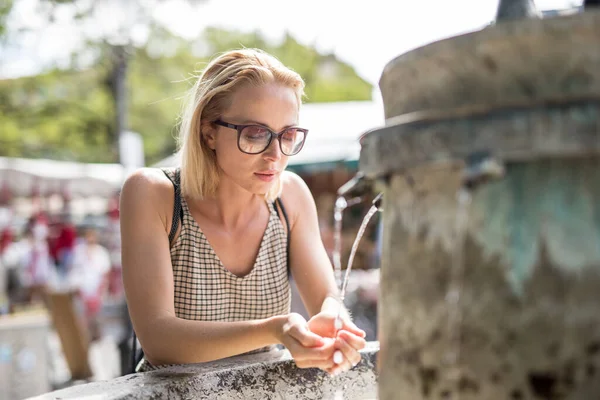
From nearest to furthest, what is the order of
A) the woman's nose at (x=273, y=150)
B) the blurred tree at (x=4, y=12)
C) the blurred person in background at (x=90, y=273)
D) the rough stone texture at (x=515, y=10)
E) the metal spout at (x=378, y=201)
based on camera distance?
the rough stone texture at (x=515, y=10), the metal spout at (x=378, y=201), the woman's nose at (x=273, y=150), the blurred person in background at (x=90, y=273), the blurred tree at (x=4, y=12)

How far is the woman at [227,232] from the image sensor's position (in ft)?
6.18

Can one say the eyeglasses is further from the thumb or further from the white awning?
the white awning

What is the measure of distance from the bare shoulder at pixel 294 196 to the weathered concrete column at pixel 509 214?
1309 millimetres

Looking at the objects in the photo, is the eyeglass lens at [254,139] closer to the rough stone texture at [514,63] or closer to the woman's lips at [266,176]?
the woman's lips at [266,176]

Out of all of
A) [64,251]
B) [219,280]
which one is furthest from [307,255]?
[64,251]

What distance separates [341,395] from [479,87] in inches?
57.1

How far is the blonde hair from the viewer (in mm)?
2188

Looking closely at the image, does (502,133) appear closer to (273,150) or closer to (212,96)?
(273,150)

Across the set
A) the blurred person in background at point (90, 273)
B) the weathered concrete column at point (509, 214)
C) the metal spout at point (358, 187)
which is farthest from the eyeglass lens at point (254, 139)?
the blurred person in background at point (90, 273)

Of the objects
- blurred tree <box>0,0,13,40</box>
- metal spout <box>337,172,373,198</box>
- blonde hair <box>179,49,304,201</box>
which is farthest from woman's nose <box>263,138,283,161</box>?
blurred tree <box>0,0,13,40</box>

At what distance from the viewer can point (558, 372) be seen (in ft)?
3.42

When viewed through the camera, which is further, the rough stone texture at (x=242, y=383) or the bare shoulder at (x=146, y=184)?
the bare shoulder at (x=146, y=184)

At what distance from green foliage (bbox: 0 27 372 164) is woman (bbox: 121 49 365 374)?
10.8 meters

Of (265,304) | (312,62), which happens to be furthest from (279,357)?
(312,62)
